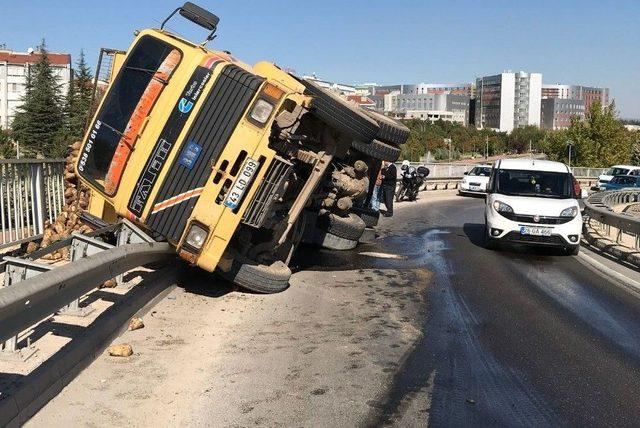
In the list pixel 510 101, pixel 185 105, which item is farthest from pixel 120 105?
pixel 510 101

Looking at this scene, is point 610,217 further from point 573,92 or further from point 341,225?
point 573,92

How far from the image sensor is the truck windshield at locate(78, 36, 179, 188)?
6.93 m

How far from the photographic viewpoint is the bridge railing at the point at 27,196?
26.3ft

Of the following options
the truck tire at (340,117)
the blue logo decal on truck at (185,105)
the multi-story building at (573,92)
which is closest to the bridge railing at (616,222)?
the truck tire at (340,117)

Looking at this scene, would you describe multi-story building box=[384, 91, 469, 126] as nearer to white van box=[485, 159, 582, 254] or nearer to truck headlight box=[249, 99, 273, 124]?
white van box=[485, 159, 582, 254]

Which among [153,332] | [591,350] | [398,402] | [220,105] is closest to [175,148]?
[220,105]

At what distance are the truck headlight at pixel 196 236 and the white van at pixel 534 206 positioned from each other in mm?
7247

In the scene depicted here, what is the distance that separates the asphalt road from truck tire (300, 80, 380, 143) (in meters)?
2.04

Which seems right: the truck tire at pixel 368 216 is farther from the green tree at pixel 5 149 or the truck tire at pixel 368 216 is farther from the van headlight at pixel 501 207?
the green tree at pixel 5 149

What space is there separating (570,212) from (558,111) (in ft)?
576

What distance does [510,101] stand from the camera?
170 meters

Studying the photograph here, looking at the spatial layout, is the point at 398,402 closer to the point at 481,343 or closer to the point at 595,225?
the point at 481,343

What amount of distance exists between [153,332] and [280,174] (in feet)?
6.63

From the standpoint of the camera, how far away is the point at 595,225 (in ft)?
58.2
